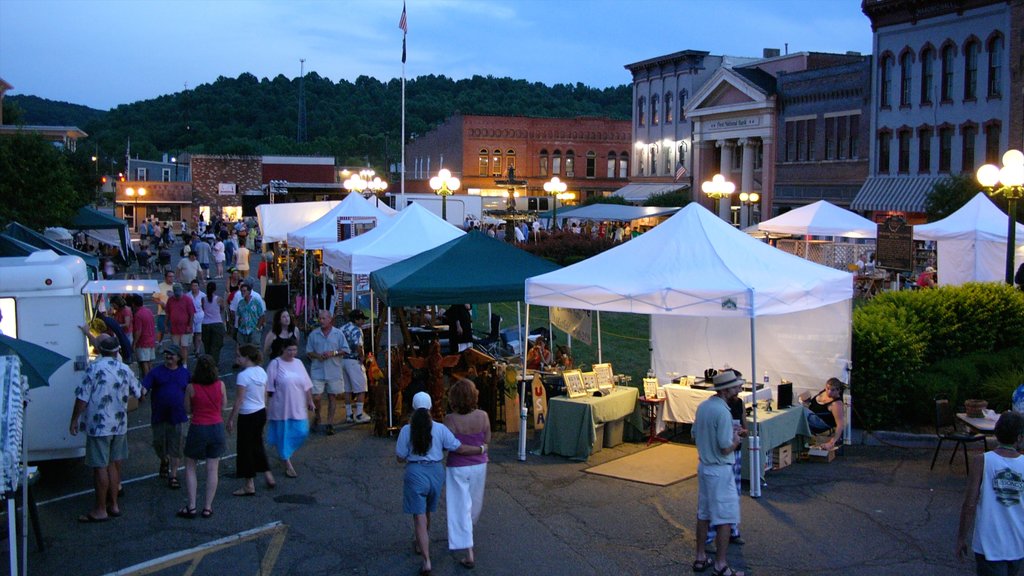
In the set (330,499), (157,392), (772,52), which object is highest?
(772,52)

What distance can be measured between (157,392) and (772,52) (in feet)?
224

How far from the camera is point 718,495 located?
762 centimetres

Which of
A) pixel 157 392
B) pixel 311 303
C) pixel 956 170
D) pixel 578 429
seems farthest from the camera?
pixel 956 170

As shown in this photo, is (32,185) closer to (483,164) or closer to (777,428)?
(777,428)

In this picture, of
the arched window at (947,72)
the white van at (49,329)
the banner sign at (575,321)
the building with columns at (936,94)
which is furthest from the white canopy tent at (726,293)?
the arched window at (947,72)

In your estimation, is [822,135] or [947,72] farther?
[822,135]

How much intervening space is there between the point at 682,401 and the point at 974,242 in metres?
15.0

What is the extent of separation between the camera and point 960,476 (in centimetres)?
1089

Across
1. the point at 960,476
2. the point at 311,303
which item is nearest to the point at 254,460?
the point at 960,476

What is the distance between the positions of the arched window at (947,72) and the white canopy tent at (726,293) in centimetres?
3251

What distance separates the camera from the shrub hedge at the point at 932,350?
1283cm

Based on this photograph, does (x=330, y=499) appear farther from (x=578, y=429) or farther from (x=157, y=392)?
(x=578, y=429)

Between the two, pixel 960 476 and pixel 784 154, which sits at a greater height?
pixel 784 154

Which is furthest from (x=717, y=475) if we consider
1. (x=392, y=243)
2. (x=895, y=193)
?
(x=895, y=193)
